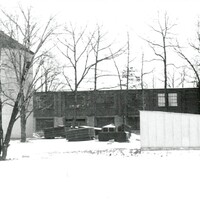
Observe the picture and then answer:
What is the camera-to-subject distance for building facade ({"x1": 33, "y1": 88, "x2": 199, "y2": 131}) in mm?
50781

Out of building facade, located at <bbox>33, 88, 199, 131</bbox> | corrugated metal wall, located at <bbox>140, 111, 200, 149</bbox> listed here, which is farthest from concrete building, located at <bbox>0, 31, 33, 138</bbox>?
corrugated metal wall, located at <bbox>140, 111, 200, 149</bbox>

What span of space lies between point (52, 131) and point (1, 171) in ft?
91.8

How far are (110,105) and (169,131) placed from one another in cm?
3284

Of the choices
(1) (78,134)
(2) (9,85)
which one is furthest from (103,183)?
(2) (9,85)

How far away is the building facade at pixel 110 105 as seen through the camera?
5078 centimetres

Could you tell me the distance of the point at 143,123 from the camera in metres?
19.5

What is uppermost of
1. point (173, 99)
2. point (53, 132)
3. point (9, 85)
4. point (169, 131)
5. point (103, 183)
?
point (9, 85)

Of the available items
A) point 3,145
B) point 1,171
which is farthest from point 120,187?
point 3,145

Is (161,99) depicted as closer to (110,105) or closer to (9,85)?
(110,105)

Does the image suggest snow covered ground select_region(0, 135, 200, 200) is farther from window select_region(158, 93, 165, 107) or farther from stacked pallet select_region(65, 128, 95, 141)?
window select_region(158, 93, 165, 107)

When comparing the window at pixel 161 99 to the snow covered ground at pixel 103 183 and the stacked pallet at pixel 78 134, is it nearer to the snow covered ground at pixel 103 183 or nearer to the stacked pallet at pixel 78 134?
the stacked pallet at pixel 78 134

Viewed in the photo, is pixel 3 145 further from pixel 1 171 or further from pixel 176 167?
pixel 176 167

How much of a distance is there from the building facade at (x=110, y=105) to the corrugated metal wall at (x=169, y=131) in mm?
30575

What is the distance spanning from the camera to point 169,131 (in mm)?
19422
